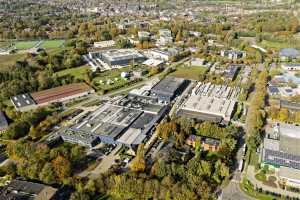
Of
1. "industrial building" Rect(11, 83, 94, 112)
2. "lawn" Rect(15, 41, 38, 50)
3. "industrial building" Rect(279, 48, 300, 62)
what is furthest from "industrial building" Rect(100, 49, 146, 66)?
"industrial building" Rect(279, 48, 300, 62)

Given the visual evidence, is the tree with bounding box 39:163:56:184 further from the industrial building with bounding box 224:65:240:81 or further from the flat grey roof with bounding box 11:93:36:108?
the industrial building with bounding box 224:65:240:81

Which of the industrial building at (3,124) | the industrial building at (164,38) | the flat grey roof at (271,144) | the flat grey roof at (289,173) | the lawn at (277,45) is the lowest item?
the flat grey roof at (289,173)

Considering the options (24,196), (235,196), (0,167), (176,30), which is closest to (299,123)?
(235,196)

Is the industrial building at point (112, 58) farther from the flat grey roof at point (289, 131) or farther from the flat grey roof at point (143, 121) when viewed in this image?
the flat grey roof at point (289, 131)

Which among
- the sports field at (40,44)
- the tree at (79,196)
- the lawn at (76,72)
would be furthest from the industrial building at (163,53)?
the tree at (79,196)

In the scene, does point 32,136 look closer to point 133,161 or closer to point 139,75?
point 133,161

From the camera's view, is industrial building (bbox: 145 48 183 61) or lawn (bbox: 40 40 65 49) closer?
industrial building (bbox: 145 48 183 61)

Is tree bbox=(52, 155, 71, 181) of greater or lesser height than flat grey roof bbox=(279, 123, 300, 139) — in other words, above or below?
below
